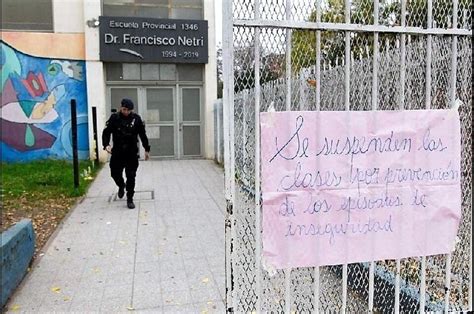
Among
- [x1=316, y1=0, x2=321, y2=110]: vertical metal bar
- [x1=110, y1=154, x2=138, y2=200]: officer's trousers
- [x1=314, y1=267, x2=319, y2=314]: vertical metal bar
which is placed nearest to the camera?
[x1=316, y1=0, x2=321, y2=110]: vertical metal bar

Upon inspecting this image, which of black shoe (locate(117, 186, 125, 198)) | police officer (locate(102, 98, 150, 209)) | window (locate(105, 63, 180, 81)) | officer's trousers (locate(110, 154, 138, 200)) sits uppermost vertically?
window (locate(105, 63, 180, 81))

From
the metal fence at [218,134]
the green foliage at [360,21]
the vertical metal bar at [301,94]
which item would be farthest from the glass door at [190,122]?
the vertical metal bar at [301,94]

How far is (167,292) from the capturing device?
3549 mm

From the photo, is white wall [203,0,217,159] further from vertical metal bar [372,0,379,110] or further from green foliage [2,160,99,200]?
vertical metal bar [372,0,379,110]

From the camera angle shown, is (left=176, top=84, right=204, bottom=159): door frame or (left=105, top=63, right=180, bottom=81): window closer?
(left=105, top=63, right=180, bottom=81): window

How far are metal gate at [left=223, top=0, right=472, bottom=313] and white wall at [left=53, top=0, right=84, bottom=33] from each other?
39.9 feet

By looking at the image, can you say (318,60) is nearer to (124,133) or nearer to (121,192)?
(124,133)

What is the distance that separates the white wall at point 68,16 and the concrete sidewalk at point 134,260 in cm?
746

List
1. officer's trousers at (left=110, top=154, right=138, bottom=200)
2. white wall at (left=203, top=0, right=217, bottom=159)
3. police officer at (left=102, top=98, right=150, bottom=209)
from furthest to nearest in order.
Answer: white wall at (left=203, top=0, right=217, bottom=159)
officer's trousers at (left=110, top=154, right=138, bottom=200)
police officer at (left=102, top=98, right=150, bottom=209)

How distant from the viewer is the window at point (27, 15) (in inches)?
496

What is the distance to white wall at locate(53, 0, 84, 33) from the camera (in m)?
12.8

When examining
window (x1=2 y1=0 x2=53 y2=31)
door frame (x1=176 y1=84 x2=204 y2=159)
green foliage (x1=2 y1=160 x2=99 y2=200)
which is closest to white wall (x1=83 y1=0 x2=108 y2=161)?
window (x1=2 y1=0 x2=53 y2=31)

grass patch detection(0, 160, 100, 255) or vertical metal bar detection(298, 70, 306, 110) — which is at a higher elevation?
vertical metal bar detection(298, 70, 306, 110)

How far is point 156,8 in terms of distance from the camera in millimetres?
13070
